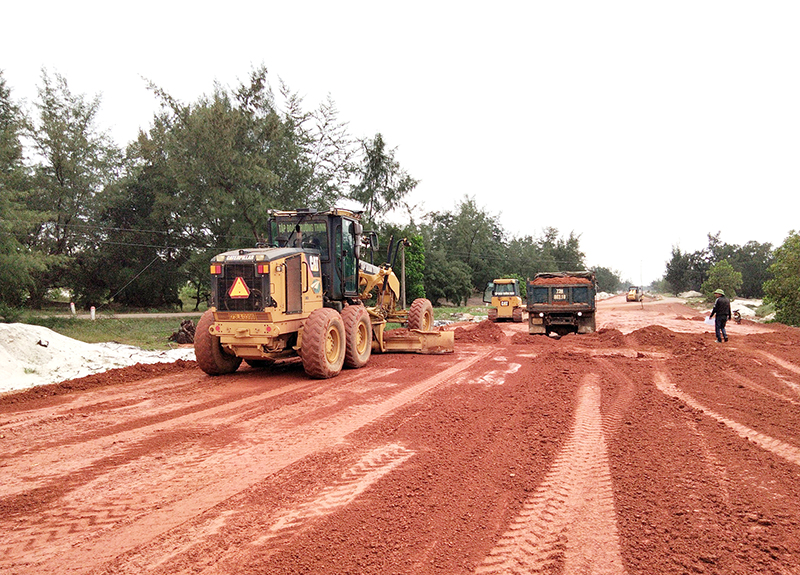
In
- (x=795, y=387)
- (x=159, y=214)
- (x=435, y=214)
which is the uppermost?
(x=435, y=214)

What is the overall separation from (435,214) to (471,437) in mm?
58105

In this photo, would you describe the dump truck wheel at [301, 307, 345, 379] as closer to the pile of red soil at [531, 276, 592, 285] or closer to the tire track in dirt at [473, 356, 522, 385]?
the tire track in dirt at [473, 356, 522, 385]

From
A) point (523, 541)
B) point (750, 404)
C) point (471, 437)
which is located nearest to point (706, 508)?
point (523, 541)

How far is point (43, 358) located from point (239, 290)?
15.7 feet

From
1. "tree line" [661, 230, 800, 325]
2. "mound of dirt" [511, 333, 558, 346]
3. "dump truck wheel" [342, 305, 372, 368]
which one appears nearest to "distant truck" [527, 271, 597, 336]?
"mound of dirt" [511, 333, 558, 346]

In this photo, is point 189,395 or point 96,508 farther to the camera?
point 189,395

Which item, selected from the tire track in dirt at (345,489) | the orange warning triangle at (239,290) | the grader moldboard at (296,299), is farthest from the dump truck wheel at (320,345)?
the tire track in dirt at (345,489)

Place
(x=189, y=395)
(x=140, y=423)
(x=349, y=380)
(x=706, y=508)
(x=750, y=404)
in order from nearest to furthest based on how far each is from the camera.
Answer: (x=706, y=508) < (x=140, y=423) < (x=750, y=404) < (x=189, y=395) < (x=349, y=380)

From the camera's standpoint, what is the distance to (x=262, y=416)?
21.5 feet

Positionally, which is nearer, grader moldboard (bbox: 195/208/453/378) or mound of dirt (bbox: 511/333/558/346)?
grader moldboard (bbox: 195/208/453/378)

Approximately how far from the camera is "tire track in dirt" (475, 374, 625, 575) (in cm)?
300

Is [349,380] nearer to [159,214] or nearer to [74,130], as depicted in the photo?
[159,214]

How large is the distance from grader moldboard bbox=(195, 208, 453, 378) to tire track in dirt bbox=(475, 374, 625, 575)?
534 centimetres

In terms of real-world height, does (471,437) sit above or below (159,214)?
below
